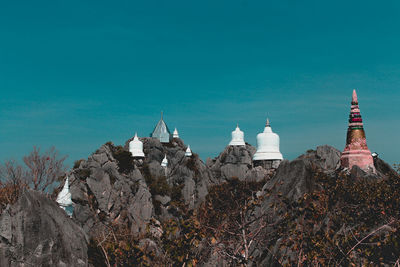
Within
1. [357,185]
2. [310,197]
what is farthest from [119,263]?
[357,185]

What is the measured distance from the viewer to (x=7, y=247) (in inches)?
617

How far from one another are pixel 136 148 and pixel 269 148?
22.6m

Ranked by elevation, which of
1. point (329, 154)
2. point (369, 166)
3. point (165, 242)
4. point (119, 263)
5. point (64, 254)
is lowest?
point (64, 254)

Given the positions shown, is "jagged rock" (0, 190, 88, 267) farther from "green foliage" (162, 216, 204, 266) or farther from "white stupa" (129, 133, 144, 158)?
"white stupa" (129, 133, 144, 158)

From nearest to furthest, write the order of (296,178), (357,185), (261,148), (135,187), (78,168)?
(296,178)
(357,185)
(78,168)
(135,187)
(261,148)

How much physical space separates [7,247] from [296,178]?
38.6ft

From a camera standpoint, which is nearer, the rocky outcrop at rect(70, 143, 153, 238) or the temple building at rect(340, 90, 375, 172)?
the temple building at rect(340, 90, 375, 172)

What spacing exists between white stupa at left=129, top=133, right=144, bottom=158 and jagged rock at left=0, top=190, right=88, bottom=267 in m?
52.4

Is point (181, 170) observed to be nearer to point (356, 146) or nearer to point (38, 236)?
point (356, 146)

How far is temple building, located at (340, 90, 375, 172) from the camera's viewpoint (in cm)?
2747

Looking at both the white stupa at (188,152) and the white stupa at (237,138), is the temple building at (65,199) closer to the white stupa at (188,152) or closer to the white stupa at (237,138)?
the white stupa at (188,152)

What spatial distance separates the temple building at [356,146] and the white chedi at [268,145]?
1396 inches

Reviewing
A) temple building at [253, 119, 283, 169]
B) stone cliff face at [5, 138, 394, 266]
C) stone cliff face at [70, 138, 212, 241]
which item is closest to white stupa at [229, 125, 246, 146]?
stone cliff face at [5, 138, 394, 266]

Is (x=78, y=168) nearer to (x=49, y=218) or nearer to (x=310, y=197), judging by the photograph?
(x=49, y=218)
